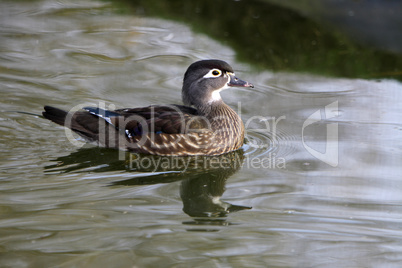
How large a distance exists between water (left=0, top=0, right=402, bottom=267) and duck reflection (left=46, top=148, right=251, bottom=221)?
2 centimetres

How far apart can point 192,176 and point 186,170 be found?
0.18 m

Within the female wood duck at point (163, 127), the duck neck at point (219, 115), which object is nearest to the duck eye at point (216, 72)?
the female wood duck at point (163, 127)

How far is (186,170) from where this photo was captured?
6453mm

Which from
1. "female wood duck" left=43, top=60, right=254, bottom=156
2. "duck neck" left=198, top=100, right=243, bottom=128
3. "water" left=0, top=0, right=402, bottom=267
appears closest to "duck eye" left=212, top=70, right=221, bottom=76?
"female wood duck" left=43, top=60, right=254, bottom=156

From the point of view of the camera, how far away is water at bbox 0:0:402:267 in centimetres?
472

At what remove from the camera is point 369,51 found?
9797mm

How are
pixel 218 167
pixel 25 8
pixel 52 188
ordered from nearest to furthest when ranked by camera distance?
1. pixel 52 188
2. pixel 218 167
3. pixel 25 8

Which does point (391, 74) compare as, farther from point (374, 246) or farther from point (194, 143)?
point (374, 246)

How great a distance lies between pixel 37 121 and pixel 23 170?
1.49 metres

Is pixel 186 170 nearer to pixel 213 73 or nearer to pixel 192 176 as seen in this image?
pixel 192 176

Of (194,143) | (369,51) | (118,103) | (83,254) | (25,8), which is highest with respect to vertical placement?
(25,8)

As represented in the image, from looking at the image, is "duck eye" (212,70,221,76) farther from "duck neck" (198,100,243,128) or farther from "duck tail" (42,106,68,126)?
"duck tail" (42,106,68,126)

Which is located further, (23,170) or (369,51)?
(369,51)

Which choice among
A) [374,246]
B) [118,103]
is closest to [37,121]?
[118,103]
